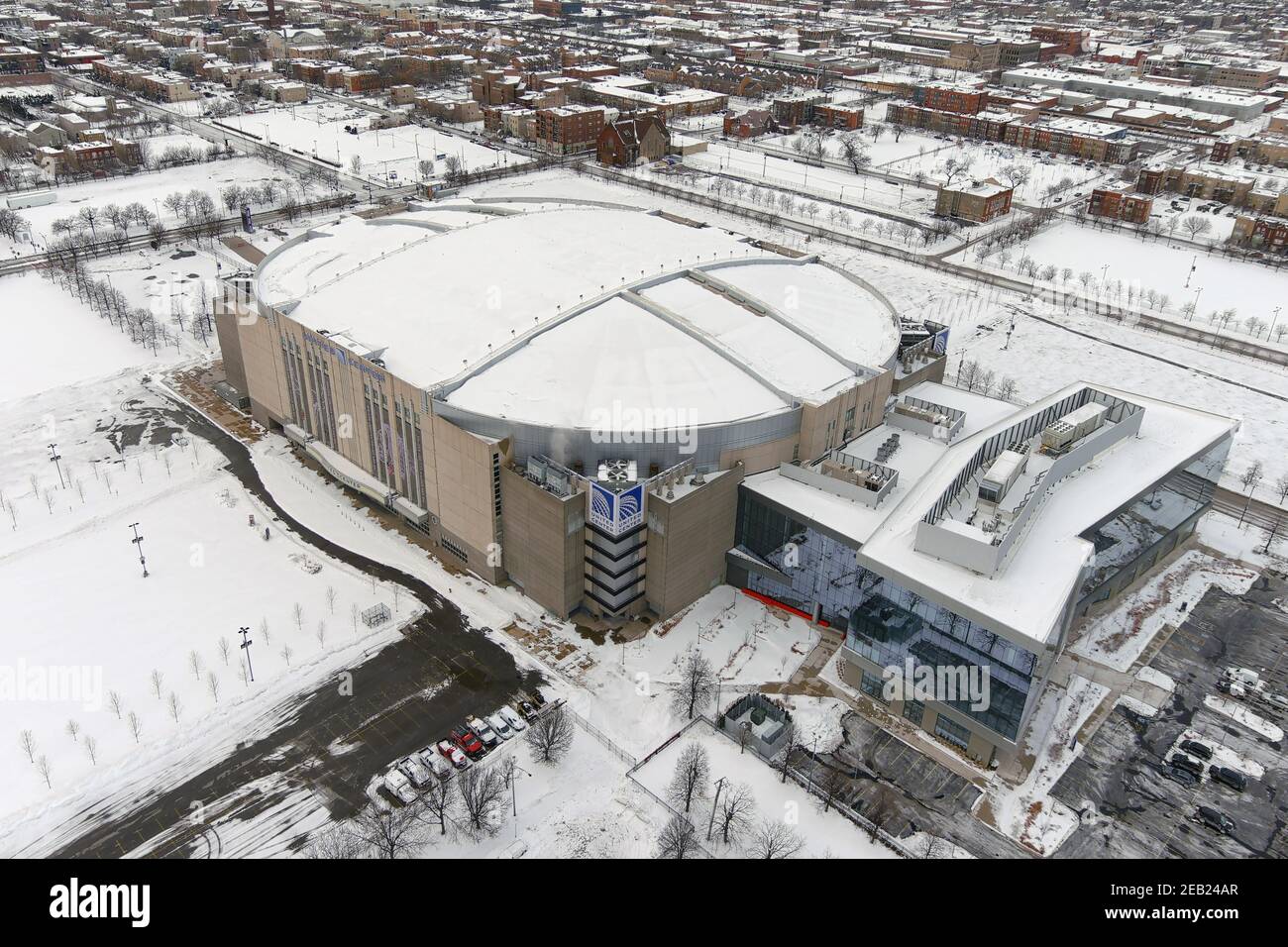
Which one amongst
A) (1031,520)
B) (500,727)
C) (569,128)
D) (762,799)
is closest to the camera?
(762,799)

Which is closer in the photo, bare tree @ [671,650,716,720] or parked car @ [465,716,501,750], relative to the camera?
parked car @ [465,716,501,750]

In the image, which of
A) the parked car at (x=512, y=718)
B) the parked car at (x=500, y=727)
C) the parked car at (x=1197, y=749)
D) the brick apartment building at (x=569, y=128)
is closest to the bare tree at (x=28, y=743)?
the parked car at (x=500, y=727)

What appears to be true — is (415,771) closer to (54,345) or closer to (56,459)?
(56,459)

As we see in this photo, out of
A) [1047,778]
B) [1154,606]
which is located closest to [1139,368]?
[1154,606]

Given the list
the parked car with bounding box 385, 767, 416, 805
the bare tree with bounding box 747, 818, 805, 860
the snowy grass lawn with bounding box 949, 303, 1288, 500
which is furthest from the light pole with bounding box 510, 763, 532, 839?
the snowy grass lawn with bounding box 949, 303, 1288, 500

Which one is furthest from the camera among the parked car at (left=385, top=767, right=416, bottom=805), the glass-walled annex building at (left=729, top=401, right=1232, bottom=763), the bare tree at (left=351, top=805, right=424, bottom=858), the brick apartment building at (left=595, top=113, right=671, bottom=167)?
the brick apartment building at (left=595, top=113, right=671, bottom=167)

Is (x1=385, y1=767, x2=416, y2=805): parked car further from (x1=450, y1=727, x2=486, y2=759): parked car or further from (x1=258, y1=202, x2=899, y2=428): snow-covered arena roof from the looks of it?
(x1=258, y1=202, x2=899, y2=428): snow-covered arena roof
